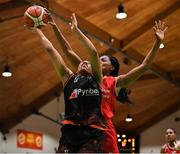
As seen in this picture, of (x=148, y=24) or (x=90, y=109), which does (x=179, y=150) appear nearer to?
(x=90, y=109)

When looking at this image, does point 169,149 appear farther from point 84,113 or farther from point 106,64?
point 84,113

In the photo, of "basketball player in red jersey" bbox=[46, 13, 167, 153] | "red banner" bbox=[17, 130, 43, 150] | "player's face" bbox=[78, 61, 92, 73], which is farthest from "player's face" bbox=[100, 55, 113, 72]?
"red banner" bbox=[17, 130, 43, 150]

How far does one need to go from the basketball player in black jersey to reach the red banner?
46.1 feet

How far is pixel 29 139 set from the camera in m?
18.0

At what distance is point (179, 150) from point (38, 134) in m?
10.7

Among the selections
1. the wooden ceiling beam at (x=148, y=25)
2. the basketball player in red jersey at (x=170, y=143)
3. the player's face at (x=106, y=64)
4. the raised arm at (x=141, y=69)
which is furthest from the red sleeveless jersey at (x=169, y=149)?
the wooden ceiling beam at (x=148, y=25)

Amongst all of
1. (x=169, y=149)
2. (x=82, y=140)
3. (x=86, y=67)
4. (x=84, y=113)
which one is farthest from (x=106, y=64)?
(x=169, y=149)

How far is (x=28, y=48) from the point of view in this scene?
47.4 ft

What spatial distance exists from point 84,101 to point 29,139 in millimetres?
14453

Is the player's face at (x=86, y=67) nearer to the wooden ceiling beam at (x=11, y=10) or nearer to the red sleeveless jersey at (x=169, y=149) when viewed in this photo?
the red sleeveless jersey at (x=169, y=149)

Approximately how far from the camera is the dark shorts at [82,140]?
3718mm

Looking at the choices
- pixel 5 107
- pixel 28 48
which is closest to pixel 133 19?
pixel 28 48

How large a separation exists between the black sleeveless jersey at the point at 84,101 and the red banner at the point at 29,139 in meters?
14.1

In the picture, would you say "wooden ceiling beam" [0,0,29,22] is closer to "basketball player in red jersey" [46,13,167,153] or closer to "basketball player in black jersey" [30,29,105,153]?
"basketball player in red jersey" [46,13,167,153]
